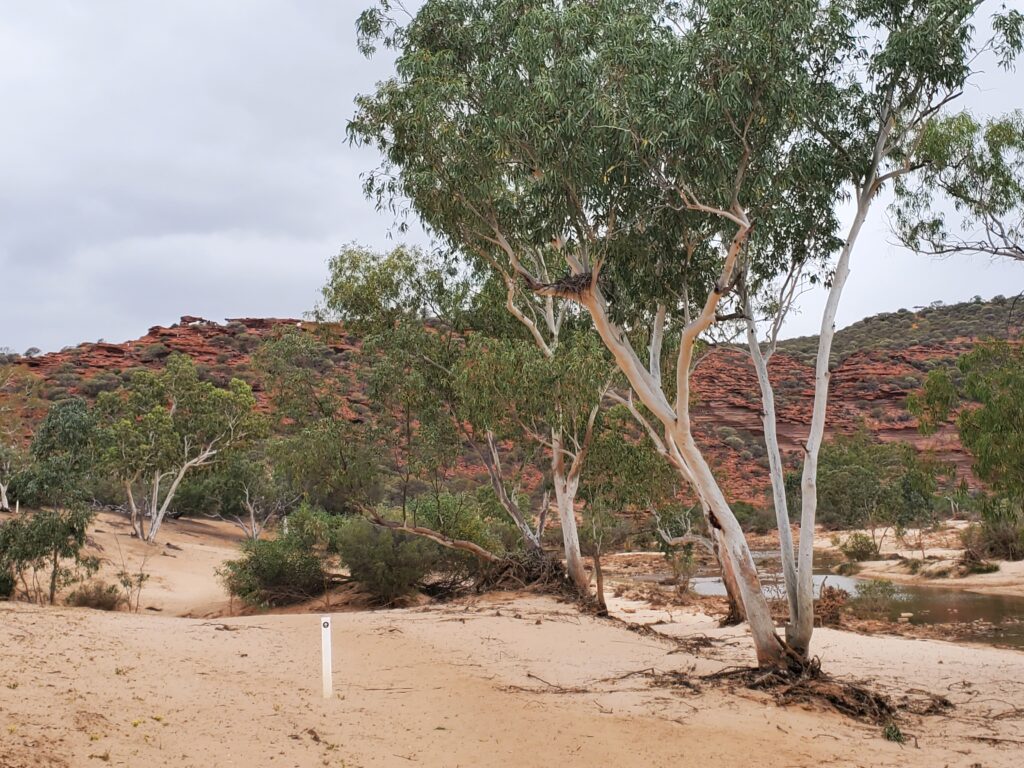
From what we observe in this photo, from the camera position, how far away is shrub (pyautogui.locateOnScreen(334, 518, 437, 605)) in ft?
57.0

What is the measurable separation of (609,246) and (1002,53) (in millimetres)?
4973

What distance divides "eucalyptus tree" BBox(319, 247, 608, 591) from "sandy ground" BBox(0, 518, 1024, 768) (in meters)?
4.26

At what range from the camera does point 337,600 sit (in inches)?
706

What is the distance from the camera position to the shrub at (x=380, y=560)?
17.4m

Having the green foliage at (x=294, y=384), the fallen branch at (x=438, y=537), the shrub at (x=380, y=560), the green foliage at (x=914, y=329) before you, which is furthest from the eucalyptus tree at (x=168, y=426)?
the green foliage at (x=914, y=329)

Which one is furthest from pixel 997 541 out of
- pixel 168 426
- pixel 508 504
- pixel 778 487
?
pixel 168 426

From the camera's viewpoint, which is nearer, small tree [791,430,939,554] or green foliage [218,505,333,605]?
green foliage [218,505,333,605]

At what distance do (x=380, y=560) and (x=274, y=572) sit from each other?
2.21m

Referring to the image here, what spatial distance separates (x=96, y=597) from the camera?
49.6 feet

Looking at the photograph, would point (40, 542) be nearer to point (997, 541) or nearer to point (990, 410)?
point (990, 410)

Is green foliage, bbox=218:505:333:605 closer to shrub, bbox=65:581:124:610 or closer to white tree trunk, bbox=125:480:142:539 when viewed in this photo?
shrub, bbox=65:581:124:610

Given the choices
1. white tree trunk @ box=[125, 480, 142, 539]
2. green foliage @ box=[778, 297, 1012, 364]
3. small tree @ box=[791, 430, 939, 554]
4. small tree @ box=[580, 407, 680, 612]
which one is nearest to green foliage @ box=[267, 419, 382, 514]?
small tree @ box=[580, 407, 680, 612]

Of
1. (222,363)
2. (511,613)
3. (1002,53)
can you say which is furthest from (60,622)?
(222,363)

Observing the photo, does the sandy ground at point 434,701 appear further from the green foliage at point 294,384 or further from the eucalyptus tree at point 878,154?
the green foliage at point 294,384
